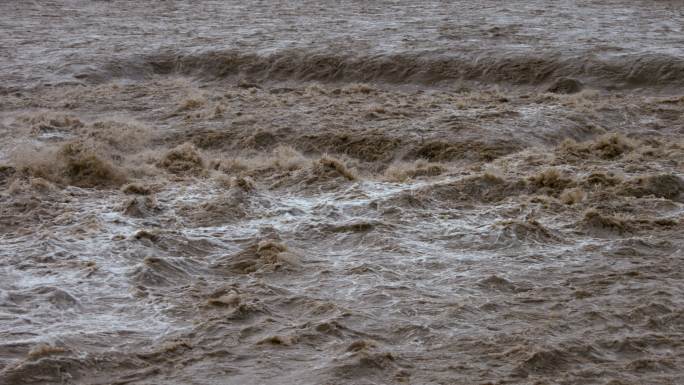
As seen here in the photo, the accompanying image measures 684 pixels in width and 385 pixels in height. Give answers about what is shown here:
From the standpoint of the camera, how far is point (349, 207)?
365 inches

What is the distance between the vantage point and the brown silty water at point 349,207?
6.20 meters

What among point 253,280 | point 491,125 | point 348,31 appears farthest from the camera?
point 348,31

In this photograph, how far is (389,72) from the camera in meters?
15.4

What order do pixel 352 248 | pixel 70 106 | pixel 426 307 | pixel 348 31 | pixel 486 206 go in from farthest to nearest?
pixel 348 31 < pixel 70 106 < pixel 486 206 < pixel 352 248 < pixel 426 307

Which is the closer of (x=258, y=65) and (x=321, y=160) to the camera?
(x=321, y=160)

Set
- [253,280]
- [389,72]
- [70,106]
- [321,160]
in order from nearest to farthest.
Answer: [253,280] < [321,160] < [70,106] < [389,72]

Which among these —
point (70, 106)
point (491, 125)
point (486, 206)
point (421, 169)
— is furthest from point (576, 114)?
point (70, 106)

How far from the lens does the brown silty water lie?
6.20 metres

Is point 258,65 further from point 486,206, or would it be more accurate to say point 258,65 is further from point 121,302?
point 121,302

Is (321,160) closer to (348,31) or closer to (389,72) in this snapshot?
(389,72)

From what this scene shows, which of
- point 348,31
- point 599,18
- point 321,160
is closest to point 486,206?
point 321,160

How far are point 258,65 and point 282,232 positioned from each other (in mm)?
8037

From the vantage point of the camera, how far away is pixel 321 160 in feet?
34.5

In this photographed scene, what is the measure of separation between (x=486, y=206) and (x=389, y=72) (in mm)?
6503
